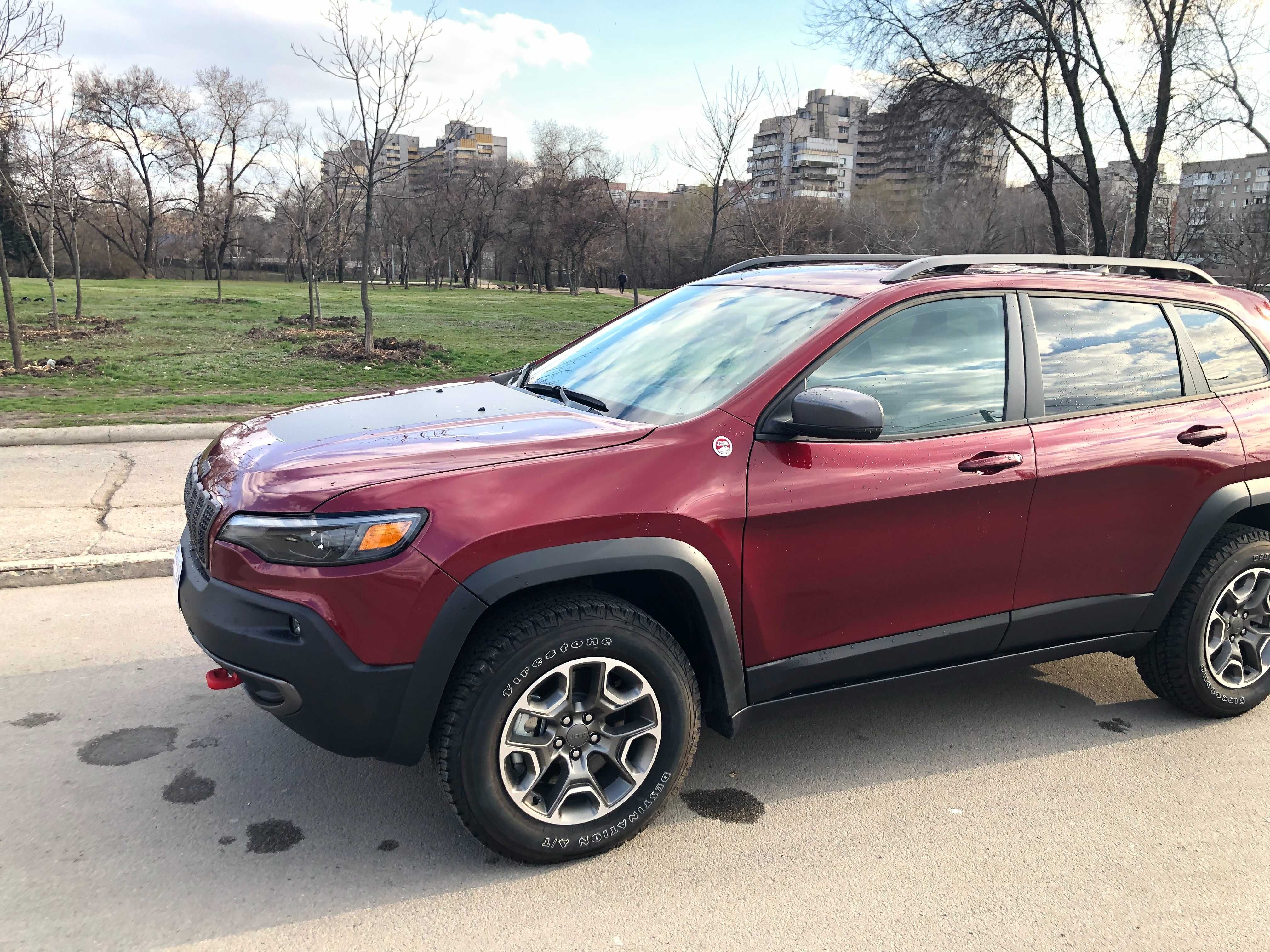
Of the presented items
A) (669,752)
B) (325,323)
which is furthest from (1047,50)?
(669,752)

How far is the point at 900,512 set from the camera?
3.01 m

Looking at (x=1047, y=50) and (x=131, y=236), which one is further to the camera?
(x=131, y=236)

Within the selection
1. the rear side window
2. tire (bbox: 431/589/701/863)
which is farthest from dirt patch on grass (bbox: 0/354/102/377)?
the rear side window

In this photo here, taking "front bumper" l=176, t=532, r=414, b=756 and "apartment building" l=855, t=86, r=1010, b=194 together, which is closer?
"front bumper" l=176, t=532, r=414, b=756

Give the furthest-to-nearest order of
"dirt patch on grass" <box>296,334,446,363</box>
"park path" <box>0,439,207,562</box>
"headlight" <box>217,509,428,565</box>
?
"dirt patch on grass" <box>296,334,446,363</box> < "park path" <box>0,439,207,562</box> < "headlight" <box>217,509,428,565</box>

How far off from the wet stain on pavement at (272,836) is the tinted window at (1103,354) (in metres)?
3.00

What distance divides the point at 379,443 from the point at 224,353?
50.8 ft

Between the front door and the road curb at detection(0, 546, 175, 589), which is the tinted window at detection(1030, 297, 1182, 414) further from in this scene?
the road curb at detection(0, 546, 175, 589)

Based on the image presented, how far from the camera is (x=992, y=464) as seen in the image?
3145 mm

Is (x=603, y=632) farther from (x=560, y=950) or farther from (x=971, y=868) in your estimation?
(x=971, y=868)

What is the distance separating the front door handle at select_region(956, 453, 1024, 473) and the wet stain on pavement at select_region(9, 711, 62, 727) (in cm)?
364

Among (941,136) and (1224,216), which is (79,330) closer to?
(941,136)

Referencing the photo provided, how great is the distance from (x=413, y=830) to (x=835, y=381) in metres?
2.04

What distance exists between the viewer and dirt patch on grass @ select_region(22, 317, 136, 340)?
17.2 metres
